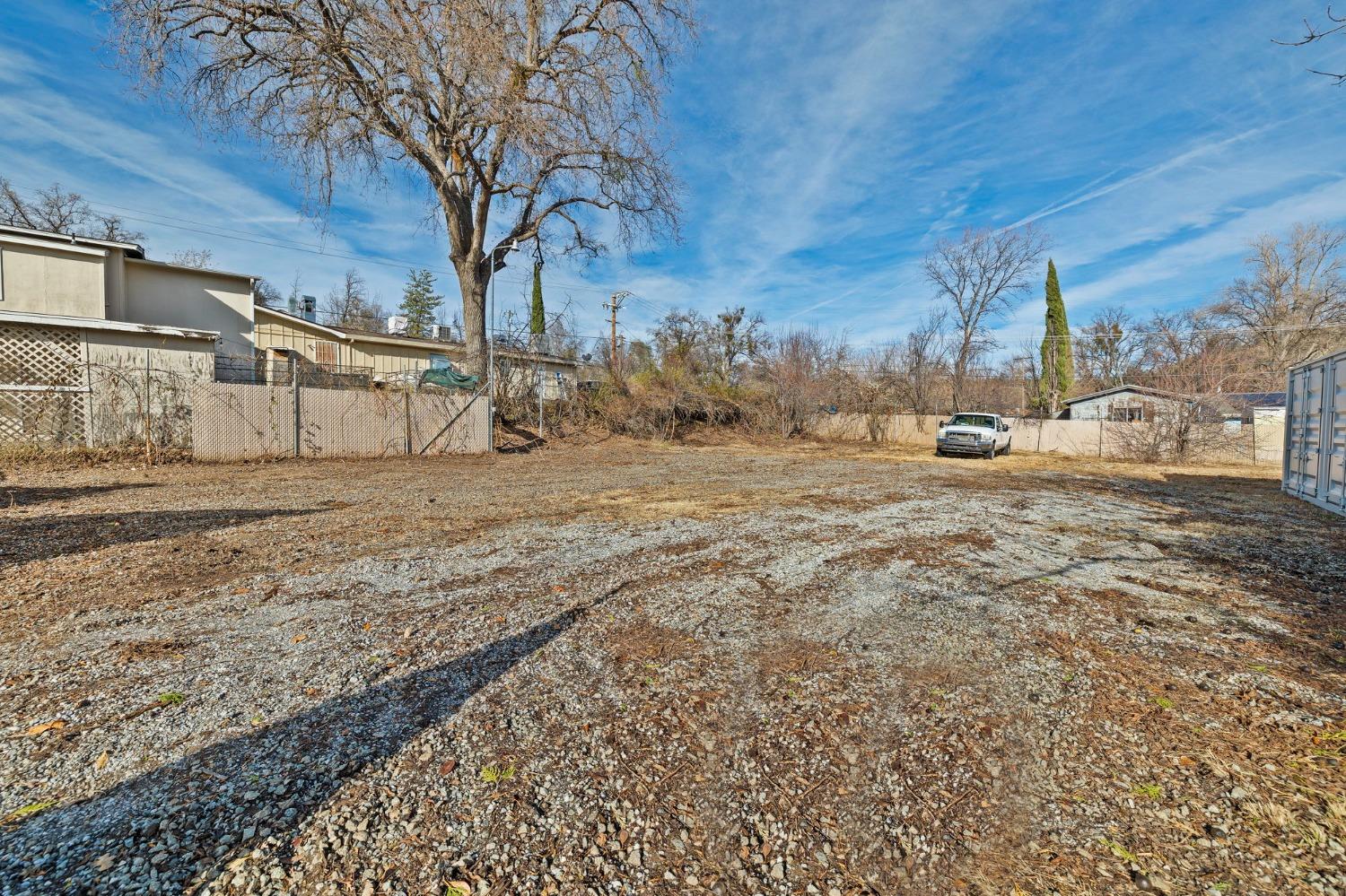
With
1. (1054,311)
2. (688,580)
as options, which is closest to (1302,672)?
(688,580)

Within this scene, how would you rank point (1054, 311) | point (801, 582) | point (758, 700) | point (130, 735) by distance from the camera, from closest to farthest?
point (130, 735) < point (758, 700) < point (801, 582) < point (1054, 311)

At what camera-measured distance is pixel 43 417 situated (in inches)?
392

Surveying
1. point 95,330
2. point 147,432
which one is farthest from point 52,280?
point 147,432

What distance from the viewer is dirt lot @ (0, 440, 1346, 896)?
1.64m

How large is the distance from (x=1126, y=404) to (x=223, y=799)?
32.9 metres

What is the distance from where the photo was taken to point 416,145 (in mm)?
14766

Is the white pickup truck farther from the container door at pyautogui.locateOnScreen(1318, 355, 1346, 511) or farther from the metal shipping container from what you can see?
the container door at pyautogui.locateOnScreen(1318, 355, 1346, 511)

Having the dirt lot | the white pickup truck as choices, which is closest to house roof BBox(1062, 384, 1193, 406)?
the white pickup truck

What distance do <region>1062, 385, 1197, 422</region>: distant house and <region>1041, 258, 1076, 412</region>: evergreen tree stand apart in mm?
3067

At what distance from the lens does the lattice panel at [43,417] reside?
9.84 m

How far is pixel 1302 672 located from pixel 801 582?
2697 millimetres

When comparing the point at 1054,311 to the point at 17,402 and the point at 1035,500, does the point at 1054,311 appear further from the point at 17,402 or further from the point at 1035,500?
the point at 17,402

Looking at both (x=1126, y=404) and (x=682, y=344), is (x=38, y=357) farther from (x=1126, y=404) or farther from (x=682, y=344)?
(x=1126, y=404)

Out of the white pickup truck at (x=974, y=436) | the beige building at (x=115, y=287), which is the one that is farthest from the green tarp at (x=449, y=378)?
the white pickup truck at (x=974, y=436)
